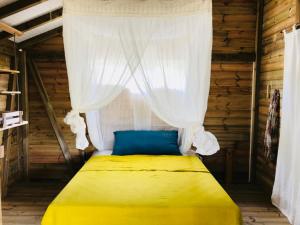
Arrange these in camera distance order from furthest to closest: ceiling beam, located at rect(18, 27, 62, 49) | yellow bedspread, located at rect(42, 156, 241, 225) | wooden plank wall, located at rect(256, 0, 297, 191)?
1. ceiling beam, located at rect(18, 27, 62, 49)
2. wooden plank wall, located at rect(256, 0, 297, 191)
3. yellow bedspread, located at rect(42, 156, 241, 225)

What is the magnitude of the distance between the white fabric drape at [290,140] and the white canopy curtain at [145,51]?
94 cm

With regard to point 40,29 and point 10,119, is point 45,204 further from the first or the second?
point 40,29

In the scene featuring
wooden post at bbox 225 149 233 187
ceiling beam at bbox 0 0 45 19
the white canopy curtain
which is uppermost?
ceiling beam at bbox 0 0 45 19

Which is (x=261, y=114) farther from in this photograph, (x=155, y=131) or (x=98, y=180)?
(x=98, y=180)

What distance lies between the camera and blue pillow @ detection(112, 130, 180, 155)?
4.25 m

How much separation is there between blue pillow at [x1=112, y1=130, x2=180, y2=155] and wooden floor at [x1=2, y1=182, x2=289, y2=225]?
1.02 m

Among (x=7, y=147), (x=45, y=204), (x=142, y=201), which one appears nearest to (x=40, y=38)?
(x=7, y=147)

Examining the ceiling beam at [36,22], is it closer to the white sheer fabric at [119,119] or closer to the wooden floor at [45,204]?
the white sheer fabric at [119,119]

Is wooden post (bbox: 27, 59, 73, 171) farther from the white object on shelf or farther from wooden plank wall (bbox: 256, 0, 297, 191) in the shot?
wooden plank wall (bbox: 256, 0, 297, 191)

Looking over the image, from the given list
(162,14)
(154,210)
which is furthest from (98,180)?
(162,14)

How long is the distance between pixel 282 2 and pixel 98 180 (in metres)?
3.02

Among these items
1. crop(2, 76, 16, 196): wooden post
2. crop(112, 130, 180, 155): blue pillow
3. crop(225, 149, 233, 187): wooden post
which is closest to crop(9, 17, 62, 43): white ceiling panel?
crop(2, 76, 16, 196): wooden post

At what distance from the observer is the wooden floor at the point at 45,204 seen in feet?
11.4

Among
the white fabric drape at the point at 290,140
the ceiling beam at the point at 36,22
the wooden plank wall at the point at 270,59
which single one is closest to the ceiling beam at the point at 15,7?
the ceiling beam at the point at 36,22
